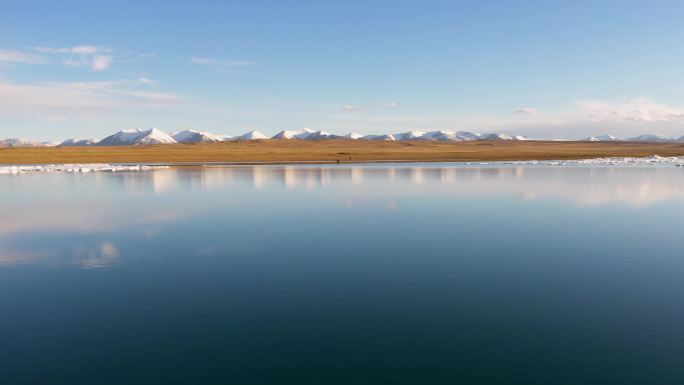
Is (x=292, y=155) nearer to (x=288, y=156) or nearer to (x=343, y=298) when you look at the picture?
(x=288, y=156)

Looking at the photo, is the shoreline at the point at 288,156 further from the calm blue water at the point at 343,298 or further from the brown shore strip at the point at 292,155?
the calm blue water at the point at 343,298

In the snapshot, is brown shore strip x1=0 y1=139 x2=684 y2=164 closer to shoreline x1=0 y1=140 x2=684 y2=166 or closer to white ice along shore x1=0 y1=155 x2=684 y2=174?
shoreline x1=0 y1=140 x2=684 y2=166

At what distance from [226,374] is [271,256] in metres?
7.46

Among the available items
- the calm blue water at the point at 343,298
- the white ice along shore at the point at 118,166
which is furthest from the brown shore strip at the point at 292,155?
the calm blue water at the point at 343,298

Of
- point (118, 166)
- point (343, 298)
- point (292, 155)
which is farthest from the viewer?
point (292, 155)

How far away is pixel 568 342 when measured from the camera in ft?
27.1

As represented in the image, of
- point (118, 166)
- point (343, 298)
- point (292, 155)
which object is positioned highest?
point (292, 155)

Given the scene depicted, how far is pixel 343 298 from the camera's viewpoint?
10.6 m

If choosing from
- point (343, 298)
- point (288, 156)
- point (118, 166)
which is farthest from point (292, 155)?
point (343, 298)

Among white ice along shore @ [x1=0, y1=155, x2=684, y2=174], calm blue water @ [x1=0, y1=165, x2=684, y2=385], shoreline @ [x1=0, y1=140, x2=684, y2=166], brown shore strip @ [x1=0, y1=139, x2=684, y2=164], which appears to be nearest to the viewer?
calm blue water @ [x1=0, y1=165, x2=684, y2=385]

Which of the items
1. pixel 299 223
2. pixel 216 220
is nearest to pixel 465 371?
pixel 299 223

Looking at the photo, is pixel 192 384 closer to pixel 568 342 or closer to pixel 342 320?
pixel 342 320

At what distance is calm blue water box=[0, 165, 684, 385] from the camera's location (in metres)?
7.54

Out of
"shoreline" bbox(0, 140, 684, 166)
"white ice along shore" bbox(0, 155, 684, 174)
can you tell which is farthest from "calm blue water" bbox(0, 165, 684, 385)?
"shoreline" bbox(0, 140, 684, 166)
